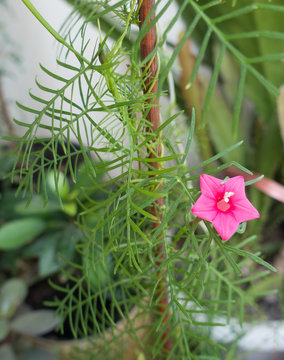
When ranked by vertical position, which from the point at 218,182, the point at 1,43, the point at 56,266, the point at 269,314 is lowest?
the point at 269,314

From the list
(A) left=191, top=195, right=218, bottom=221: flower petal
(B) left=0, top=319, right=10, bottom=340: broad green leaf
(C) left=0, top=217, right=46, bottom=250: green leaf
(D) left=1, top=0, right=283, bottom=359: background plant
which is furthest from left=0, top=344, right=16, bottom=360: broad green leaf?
(A) left=191, top=195, right=218, bottom=221: flower petal

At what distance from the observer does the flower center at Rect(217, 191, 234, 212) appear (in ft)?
0.72

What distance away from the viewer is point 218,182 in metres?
0.22

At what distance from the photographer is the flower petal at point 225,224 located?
0.70ft

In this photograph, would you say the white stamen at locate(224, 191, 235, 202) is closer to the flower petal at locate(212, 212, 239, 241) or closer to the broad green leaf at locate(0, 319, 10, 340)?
the flower petal at locate(212, 212, 239, 241)

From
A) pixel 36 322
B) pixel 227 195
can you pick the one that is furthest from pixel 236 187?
pixel 36 322

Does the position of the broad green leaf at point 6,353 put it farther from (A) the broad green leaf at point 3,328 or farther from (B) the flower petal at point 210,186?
(B) the flower petal at point 210,186

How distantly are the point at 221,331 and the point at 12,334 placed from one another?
0.39 m

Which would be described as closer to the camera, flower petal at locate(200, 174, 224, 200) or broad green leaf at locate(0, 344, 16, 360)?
flower petal at locate(200, 174, 224, 200)

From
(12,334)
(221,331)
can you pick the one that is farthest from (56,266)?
(221,331)

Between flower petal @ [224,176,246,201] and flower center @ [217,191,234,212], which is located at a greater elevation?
flower petal @ [224,176,246,201]

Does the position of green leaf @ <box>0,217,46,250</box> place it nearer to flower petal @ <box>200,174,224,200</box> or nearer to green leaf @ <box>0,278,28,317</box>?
green leaf @ <box>0,278,28,317</box>

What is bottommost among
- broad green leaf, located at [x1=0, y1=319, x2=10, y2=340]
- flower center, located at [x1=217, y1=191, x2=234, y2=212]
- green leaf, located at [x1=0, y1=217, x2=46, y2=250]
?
broad green leaf, located at [x1=0, y1=319, x2=10, y2=340]

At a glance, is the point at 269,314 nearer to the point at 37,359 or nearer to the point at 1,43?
the point at 37,359
